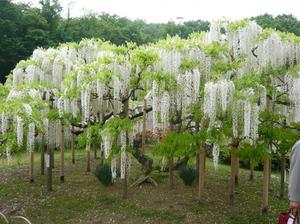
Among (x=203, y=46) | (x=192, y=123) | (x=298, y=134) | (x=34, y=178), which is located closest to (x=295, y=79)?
(x=298, y=134)

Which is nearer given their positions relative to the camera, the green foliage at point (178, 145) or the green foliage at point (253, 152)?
the green foliage at point (253, 152)

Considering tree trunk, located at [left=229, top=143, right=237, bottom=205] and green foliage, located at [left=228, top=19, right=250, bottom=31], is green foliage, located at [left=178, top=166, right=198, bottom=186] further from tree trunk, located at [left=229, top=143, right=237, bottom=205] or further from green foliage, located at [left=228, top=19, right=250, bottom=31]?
green foliage, located at [left=228, top=19, right=250, bottom=31]

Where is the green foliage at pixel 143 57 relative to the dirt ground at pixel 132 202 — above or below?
above

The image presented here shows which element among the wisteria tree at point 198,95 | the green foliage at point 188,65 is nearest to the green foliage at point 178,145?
the wisteria tree at point 198,95

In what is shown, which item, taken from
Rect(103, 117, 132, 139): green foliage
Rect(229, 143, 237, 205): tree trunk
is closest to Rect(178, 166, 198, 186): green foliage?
Rect(229, 143, 237, 205): tree trunk

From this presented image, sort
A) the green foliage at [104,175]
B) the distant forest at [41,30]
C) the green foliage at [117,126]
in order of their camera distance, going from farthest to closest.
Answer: the distant forest at [41,30]
the green foliage at [104,175]
the green foliage at [117,126]

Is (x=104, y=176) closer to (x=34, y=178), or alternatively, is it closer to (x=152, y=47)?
(x=34, y=178)

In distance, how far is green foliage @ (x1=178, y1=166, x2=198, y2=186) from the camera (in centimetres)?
954

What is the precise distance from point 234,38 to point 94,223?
4.57 meters

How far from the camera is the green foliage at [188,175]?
9.54m

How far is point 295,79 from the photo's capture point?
7969mm

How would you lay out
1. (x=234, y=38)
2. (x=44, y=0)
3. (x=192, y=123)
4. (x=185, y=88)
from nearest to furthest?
(x=185, y=88) → (x=234, y=38) → (x=192, y=123) → (x=44, y=0)

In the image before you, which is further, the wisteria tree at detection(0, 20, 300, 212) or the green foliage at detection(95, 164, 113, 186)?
the green foliage at detection(95, 164, 113, 186)

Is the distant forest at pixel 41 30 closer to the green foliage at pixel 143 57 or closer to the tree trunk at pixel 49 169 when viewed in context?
the green foliage at pixel 143 57
